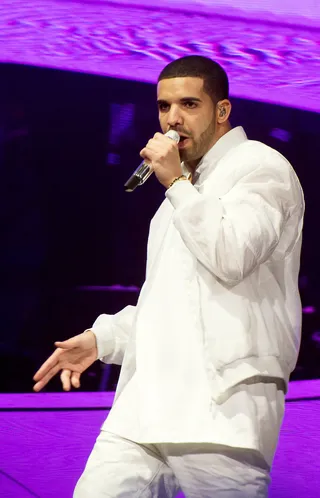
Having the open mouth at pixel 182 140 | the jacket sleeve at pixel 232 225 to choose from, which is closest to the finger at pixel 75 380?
the jacket sleeve at pixel 232 225

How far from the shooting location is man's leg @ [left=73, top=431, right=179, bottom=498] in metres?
1.63

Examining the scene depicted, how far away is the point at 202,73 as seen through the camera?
1.79 metres

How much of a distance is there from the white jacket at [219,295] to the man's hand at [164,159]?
3 cm

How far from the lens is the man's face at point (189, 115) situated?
1736 mm

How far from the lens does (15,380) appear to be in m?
2.87

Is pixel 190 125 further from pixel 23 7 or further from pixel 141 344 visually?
pixel 23 7

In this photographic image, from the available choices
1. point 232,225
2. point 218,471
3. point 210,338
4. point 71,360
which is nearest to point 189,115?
point 232,225

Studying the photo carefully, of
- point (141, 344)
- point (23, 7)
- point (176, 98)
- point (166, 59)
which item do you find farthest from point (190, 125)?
point (23, 7)

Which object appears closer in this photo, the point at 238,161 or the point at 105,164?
the point at 238,161

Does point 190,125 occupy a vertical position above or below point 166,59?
above

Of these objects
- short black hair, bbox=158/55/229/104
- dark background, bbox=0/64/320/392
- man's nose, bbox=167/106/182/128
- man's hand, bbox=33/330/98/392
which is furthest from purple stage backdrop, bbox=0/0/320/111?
man's hand, bbox=33/330/98/392

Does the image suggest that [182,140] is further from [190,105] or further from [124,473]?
[124,473]

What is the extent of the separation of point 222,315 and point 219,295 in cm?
4

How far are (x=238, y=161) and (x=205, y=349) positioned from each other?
367 mm
